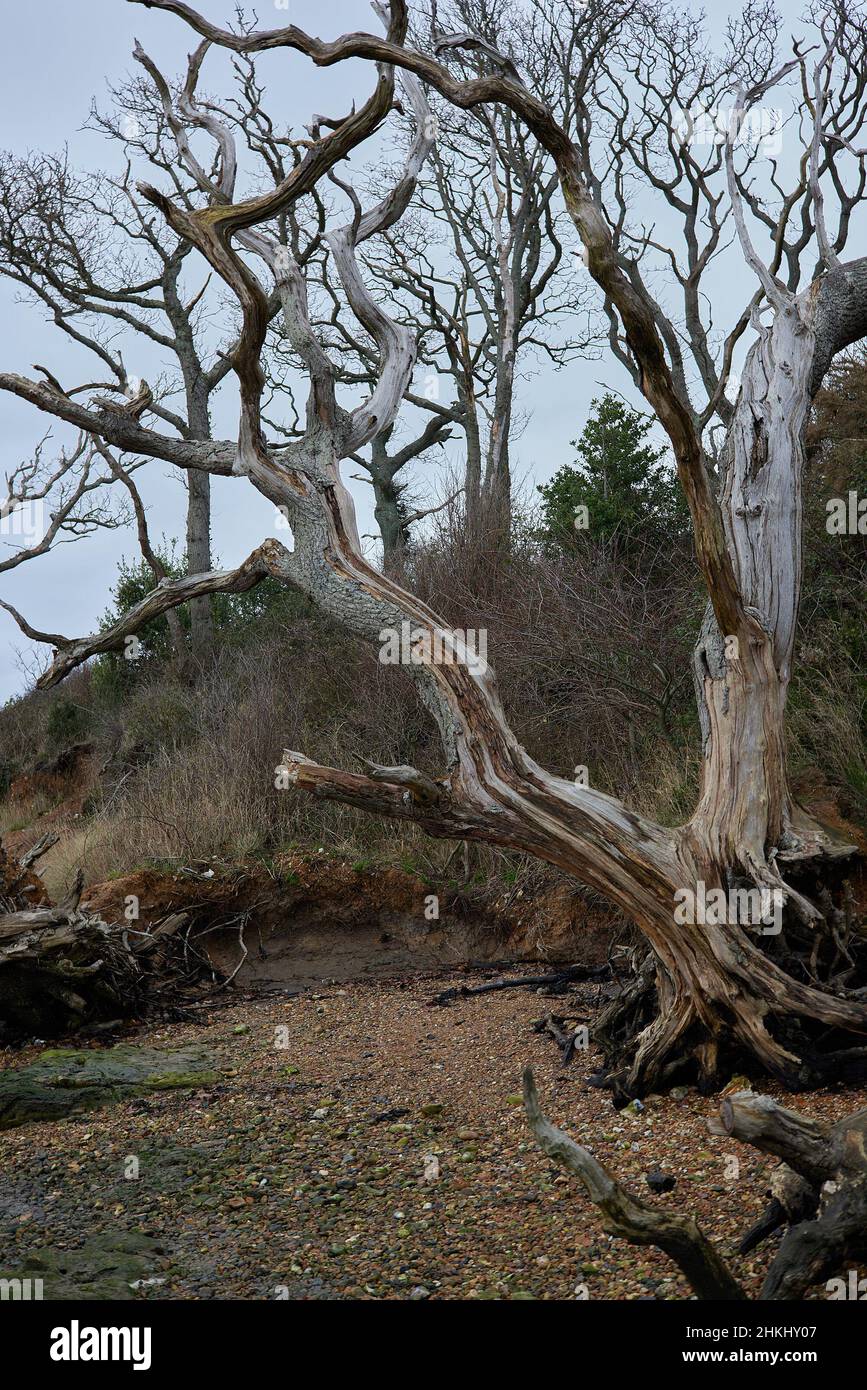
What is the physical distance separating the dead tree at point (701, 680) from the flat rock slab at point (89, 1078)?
2500mm

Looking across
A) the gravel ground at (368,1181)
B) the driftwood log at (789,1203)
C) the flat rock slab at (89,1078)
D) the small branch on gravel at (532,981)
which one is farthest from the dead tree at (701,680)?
the flat rock slab at (89,1078)

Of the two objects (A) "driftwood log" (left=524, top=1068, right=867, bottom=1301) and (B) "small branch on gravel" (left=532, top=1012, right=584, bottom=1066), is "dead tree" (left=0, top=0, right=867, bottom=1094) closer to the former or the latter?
(B) "small branch on gravel" (left=532, top=1012, right=584, bottom=1066)

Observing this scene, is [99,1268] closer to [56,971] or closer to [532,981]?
[56,971]

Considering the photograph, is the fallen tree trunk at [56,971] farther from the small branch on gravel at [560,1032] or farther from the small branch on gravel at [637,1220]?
the small branch on gravel at [637,1220]

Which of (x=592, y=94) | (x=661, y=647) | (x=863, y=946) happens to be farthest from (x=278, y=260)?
(x=592, y=94)

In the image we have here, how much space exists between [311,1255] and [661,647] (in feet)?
22.8

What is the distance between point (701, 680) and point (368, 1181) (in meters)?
3.13

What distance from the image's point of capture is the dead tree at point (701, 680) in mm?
5270

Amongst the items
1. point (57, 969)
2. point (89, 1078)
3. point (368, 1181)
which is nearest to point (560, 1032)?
point (368, 1181)

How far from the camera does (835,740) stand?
780cm

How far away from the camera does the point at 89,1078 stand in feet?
22.0

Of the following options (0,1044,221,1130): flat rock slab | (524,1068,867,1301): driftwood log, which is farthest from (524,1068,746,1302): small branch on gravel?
(0,1044,221,1130): flat rock slab

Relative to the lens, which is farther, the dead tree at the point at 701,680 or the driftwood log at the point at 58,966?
the driftwood log at the point at 58,966
